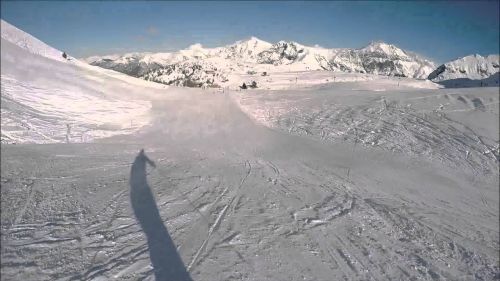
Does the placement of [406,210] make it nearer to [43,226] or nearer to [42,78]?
[43,226]

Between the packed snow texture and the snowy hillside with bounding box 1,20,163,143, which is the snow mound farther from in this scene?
the packed snow texture

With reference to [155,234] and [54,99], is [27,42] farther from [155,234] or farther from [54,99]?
[155,234]

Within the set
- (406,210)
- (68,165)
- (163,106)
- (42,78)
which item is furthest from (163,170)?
(163,106)


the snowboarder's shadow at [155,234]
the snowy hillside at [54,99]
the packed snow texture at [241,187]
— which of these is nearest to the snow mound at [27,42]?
the snowy hillside at [54,99]

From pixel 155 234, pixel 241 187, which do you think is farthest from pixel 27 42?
pixel 155 234

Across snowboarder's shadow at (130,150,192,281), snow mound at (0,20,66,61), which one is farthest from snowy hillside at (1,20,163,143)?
snowboarder's shadow at (130,150,192,281)

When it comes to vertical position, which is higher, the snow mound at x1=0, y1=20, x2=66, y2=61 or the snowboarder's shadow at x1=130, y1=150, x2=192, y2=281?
the snow mound at x1=0, y1=20, x2=66, y2=61
